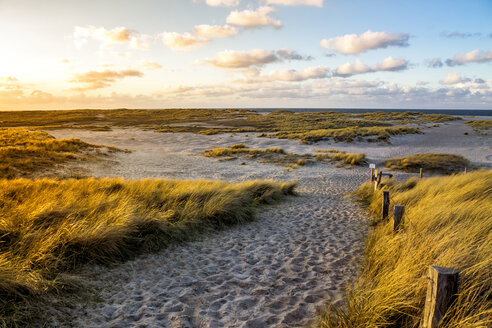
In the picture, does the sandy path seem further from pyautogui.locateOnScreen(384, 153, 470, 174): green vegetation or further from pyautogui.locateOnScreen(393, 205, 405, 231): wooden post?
pyautogui.locateOnScreen(384, 153, 470, 174): green vegetation

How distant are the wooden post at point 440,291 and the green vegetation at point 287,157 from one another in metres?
19.4

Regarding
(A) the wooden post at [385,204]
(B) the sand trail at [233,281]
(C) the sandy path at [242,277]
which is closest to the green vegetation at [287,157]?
(C) the sandy path at [242,277]

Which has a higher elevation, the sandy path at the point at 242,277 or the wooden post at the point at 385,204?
the wooden post at the point at 385,204

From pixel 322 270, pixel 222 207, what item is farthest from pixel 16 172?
pixel 322 270

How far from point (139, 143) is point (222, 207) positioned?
3177 cm

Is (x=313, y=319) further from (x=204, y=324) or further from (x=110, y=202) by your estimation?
(x=110, y=202)

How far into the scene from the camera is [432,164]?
2094 cm

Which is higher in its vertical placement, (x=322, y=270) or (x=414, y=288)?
(x=414, y=288)

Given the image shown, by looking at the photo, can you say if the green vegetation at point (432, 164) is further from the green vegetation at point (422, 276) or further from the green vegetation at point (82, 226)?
the green vegetation at point (422, 276)

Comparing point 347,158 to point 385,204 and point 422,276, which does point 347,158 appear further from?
point 422,276

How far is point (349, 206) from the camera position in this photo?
11.0m

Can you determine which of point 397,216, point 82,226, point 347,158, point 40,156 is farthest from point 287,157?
point 82,226

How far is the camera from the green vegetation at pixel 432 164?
20.5 m

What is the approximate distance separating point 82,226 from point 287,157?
70.4 ft
